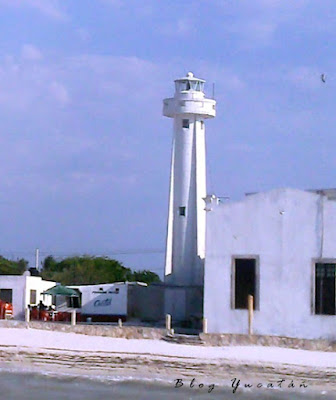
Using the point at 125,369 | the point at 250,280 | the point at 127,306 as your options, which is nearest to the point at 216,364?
the point at 125,369

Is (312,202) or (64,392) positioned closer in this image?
(64,392)

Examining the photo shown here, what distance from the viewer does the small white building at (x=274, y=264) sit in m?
33.3

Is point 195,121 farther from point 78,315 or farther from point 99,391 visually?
point 99,391

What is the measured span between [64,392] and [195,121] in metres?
18.2

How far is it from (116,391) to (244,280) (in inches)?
341

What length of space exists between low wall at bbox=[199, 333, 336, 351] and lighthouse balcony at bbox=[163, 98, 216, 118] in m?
12.0

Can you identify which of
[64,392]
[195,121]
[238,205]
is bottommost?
[64,392]

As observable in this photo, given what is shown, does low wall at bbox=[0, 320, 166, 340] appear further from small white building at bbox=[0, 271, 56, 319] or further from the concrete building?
the concrete building

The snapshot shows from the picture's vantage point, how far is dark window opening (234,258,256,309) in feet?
112

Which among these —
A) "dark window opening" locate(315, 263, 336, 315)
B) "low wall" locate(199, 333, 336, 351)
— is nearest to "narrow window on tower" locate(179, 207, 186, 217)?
"low wall" locate(199, 333, 336, 351)

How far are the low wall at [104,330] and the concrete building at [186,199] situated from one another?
690 cm

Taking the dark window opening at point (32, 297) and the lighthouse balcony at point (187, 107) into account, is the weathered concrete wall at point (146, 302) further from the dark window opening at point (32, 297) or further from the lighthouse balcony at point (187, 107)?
the lighthouse balcony at point (187, 107)

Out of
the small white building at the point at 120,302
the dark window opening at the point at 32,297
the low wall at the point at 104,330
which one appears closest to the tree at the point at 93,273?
the dark window opening at the point at 32,297

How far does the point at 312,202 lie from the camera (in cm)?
3353
